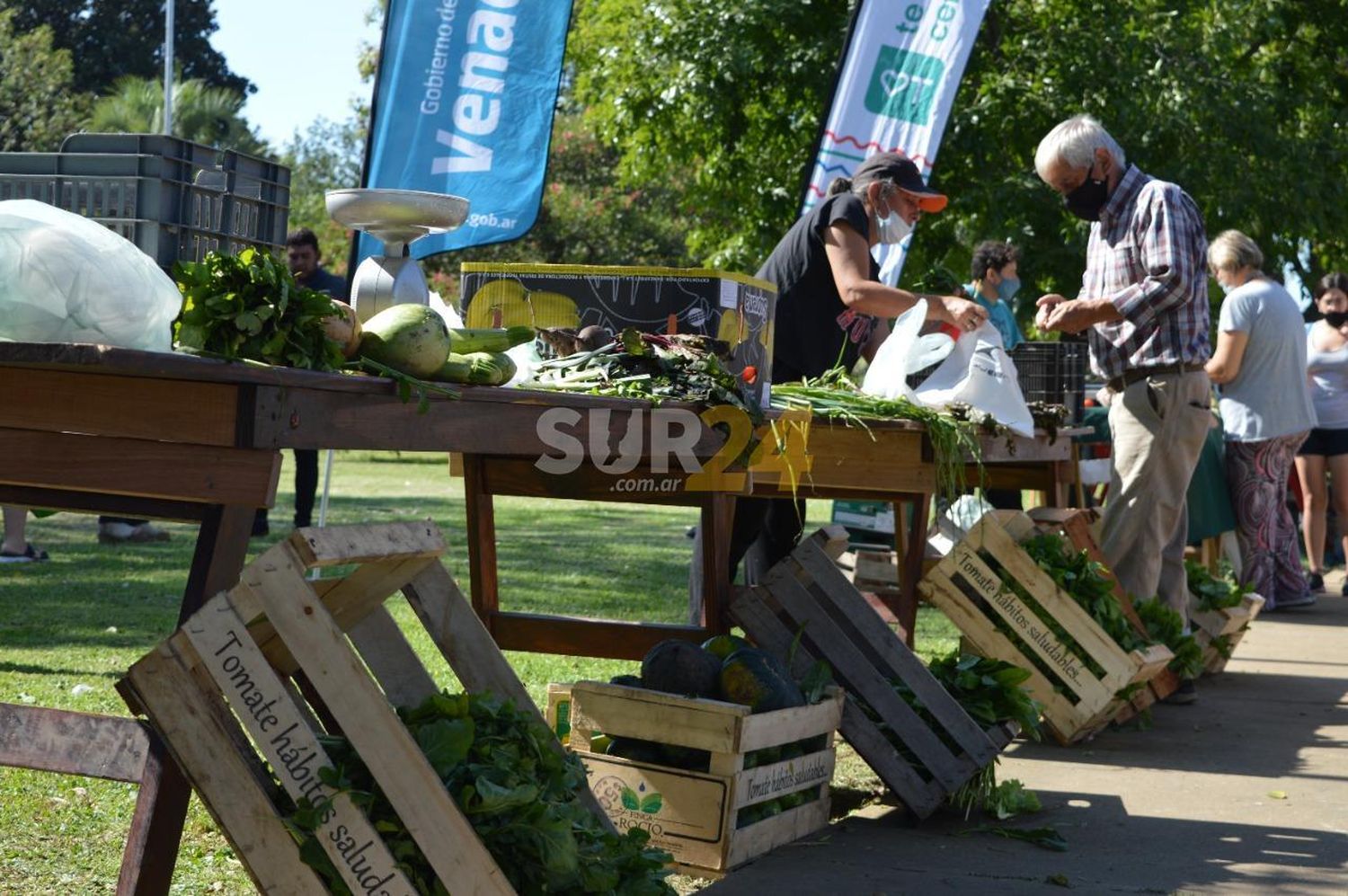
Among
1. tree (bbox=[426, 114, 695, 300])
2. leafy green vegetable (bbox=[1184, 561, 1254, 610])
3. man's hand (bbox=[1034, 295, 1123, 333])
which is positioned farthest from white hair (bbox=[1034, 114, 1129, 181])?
tree (bbox=[426, 114, 695, 300])

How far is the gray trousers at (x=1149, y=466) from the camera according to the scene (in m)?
5.86

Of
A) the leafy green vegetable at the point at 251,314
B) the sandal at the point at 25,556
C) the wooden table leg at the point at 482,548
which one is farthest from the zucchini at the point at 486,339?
the sandal at the point at 25,556

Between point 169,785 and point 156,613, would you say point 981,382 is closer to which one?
point 169,785

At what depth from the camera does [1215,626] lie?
→ 6668mm

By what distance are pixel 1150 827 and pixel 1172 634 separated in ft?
6.53

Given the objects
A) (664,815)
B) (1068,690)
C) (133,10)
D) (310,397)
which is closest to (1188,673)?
(1068,690)

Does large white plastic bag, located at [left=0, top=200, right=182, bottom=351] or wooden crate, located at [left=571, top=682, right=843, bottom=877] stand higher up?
large white plastic bag, located at [left=0, top=200, right=182, bottom=351]

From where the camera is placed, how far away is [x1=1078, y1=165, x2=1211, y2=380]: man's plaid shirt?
573cm

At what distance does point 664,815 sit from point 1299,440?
21.8 ft

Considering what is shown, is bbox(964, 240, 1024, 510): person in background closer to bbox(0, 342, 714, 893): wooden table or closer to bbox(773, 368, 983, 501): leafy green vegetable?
bbox(773, 368, 983, 501): leafy green vegetable

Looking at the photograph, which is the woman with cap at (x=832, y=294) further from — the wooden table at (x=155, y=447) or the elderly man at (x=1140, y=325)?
the wooden table at (x=155, y=447)

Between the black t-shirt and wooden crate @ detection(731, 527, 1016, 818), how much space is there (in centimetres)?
130

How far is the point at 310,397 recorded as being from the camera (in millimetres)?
2441

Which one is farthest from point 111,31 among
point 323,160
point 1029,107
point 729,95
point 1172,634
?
point 1172,634
